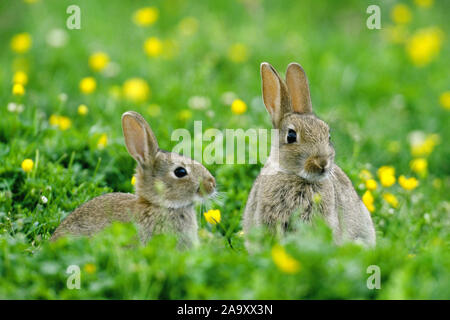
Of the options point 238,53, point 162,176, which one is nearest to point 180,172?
point 162,176

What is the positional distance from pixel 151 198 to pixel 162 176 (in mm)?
189

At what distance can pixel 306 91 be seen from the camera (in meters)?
5.60

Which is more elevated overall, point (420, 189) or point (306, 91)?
point (306, 91)

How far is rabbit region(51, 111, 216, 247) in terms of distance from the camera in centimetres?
524

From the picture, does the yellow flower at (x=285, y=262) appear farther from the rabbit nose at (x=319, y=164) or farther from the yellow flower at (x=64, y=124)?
the yellow flower at (x=64, y=124)

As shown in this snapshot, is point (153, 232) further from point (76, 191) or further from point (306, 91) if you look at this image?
point (306, 91)

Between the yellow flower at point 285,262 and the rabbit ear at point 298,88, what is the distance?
73.8 inches

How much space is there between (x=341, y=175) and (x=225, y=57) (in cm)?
428

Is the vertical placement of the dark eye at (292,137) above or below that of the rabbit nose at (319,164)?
above

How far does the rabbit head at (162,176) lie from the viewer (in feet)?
17.7

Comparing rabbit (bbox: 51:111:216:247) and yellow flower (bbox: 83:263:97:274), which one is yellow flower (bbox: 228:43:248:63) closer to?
rabbit (bbox: 51:111:216:247)

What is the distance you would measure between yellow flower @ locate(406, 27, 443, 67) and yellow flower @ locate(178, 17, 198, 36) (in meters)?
3.16

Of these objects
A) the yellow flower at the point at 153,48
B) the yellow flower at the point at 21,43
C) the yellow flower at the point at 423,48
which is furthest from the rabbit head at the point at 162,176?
the yellow flower at the point at 423,48
